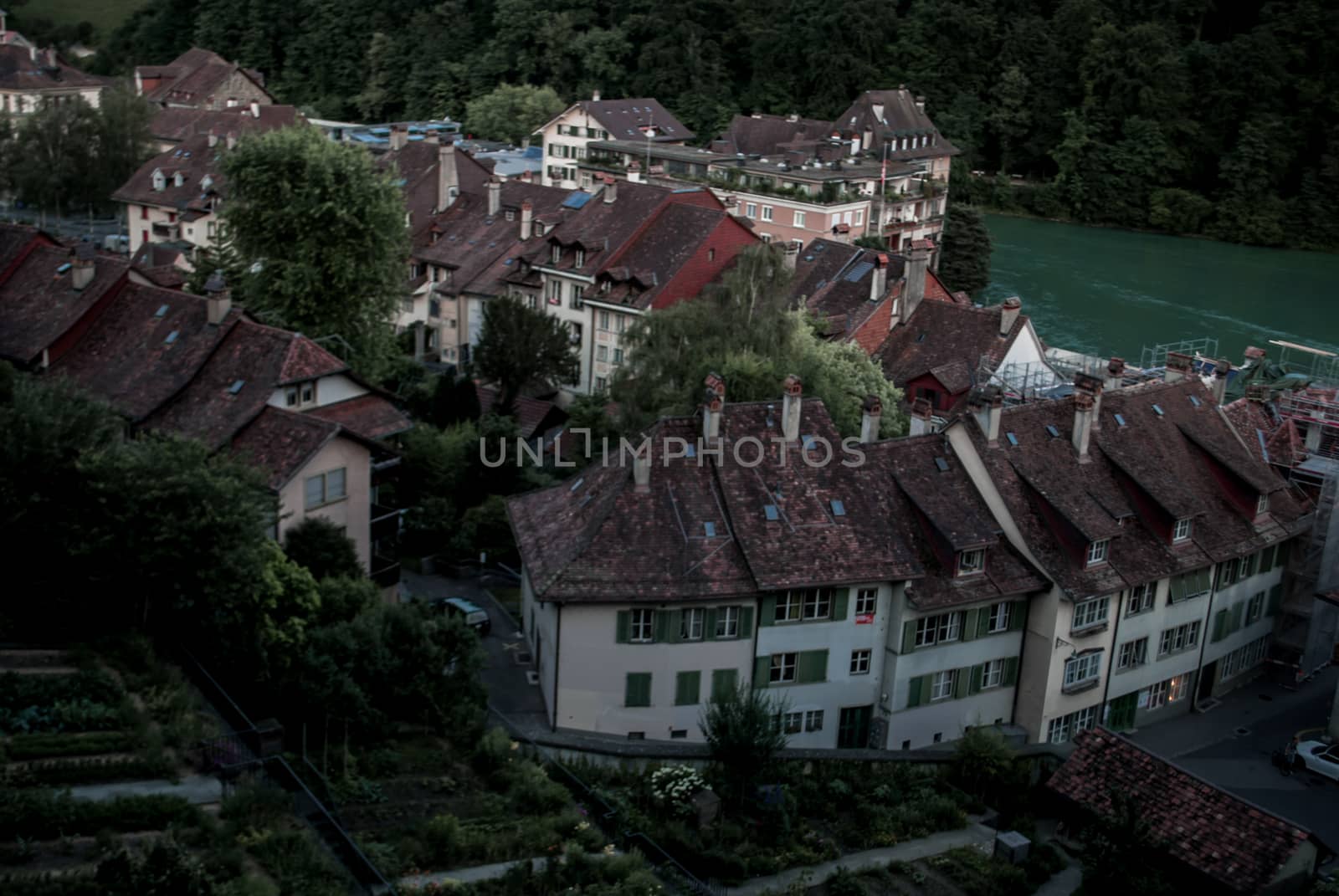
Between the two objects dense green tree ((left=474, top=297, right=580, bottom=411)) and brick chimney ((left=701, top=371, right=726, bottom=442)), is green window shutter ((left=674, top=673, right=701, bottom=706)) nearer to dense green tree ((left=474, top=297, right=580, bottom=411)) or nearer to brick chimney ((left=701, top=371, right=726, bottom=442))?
brick chimney ((left=701, top=371, right=726, bottom=442))

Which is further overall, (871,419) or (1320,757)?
(871,419)

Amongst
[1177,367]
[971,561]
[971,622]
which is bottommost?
[971,622]

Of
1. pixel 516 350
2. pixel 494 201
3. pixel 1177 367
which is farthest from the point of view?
pixel 494 201

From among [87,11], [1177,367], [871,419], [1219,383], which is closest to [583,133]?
[1177,367]

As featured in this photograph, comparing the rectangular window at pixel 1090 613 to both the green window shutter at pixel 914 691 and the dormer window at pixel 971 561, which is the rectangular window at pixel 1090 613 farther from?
the green window shutter at pixel 914 691

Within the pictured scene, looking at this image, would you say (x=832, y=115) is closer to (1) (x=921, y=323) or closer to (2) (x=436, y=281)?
(2) (x=436, y=281)

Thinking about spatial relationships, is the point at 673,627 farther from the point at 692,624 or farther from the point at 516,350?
the point at 516,350
